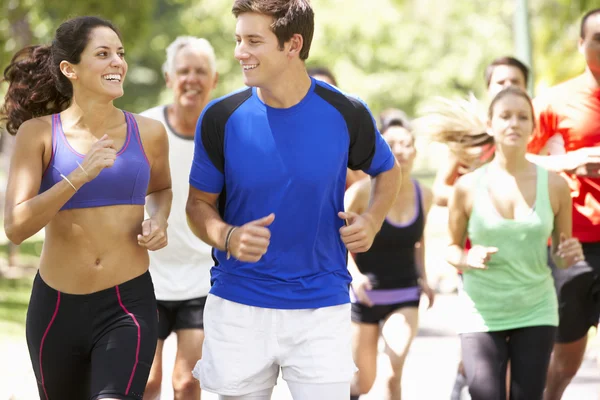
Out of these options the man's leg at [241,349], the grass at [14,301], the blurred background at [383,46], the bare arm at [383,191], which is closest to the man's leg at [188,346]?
the man's leg at [241,349]

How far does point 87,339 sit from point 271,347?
789mm

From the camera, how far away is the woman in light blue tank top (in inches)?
237

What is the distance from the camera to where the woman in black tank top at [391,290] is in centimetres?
734

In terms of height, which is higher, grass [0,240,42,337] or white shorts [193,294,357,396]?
white shorts [193,294,357,396]

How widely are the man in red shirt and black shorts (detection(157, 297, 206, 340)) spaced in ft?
7.16

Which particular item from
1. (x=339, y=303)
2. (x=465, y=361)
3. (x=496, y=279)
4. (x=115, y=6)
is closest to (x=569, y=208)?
(x=496, y=279)

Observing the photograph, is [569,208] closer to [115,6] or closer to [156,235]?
A: [156,235]

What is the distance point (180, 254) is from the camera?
6.93 meters

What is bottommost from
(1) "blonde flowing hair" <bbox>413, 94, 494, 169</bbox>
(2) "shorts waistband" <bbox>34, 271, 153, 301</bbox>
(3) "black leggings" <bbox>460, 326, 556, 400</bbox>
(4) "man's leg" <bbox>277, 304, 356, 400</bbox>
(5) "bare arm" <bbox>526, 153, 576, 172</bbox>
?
(3) "black leggings" <bbox>460, 326, 556, 400</bbox>

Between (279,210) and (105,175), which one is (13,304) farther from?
(279,210)

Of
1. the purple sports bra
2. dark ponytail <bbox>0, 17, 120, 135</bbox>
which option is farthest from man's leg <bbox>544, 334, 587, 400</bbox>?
dark ponytail <bbox>0, 17, 120, 135</bbox>

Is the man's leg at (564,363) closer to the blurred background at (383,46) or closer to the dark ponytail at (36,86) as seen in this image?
the dark ponytail at (36,86)

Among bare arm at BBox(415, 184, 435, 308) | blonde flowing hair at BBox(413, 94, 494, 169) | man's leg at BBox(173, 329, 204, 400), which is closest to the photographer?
man's leg at BBox(173, 329, 204, 400)

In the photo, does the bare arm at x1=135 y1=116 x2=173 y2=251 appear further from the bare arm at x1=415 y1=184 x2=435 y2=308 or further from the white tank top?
the bare arm at x1=415 y1=184 x2=435 y2=308
